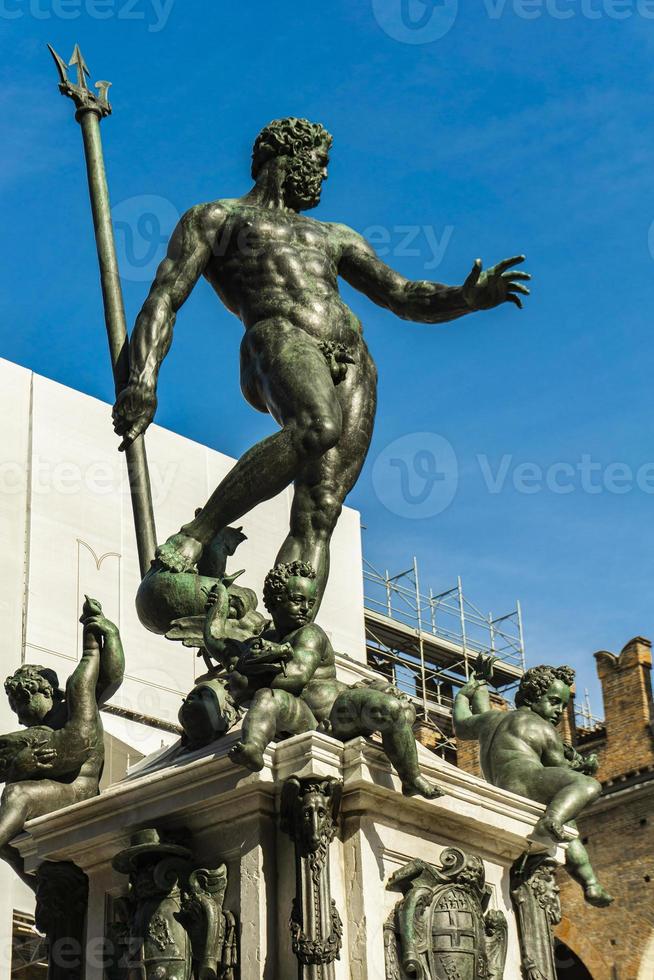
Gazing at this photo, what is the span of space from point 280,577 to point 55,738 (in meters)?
1.18

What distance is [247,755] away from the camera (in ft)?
20.1

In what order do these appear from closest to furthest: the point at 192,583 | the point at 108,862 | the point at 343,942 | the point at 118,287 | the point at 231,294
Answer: the point at 343,942
the point at 108,862
the point at 192,583
the point at 231,294
the point at 118,287

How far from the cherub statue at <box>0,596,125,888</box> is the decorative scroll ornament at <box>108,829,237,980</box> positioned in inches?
26.3

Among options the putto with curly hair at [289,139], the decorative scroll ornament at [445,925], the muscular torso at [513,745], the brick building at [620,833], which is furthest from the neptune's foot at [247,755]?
the brick building at [620,833]

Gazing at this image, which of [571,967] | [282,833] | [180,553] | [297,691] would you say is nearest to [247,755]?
[282,833]

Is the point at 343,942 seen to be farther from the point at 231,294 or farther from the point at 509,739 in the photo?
the point at 231,294

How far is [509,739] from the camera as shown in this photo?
297 inches

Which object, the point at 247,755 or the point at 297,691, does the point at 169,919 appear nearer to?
the point at 247,755

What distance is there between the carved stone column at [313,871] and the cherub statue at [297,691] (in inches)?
9.1

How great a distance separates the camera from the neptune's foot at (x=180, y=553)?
746 centimetres

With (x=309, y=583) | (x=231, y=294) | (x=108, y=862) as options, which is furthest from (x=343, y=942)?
(x=231, y=294)

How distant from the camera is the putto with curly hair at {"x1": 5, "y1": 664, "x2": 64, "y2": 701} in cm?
738

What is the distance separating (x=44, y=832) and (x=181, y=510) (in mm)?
21607

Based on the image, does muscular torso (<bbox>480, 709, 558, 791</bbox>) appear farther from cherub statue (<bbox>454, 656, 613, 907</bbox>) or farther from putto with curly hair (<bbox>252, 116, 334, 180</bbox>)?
putto with curly hair (<bbox>252, 116, 334, 180</bbox>)
